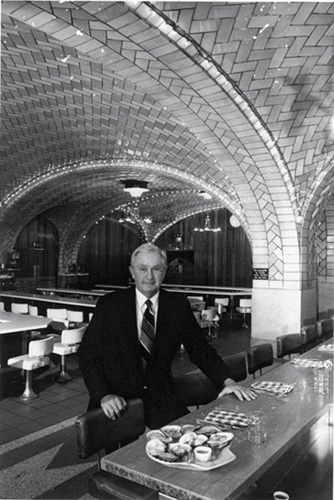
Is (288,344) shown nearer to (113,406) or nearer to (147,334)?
(147,334)

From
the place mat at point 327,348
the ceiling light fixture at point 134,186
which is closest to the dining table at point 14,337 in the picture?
the place mat at point 327,348

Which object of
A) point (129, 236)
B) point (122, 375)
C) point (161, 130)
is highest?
point (161, 130)

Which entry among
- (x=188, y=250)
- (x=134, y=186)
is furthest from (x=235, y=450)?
(x=188, y=250)

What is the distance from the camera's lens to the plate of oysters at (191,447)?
1.82 metres

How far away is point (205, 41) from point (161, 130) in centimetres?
369

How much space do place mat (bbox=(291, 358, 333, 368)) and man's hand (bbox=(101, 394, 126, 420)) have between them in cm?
186

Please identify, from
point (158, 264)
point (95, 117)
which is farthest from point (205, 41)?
point (95, 117)

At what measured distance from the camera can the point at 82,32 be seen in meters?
3.88

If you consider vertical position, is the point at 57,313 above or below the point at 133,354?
below

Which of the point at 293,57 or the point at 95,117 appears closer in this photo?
the point at 293,57

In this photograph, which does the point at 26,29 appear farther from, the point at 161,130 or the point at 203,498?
the point at 203,498

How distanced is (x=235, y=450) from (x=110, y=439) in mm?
749

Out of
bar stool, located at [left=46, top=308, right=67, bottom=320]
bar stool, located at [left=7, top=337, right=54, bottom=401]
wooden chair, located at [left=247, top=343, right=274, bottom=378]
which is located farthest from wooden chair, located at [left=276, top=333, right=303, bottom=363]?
bar stool, located at [left=46, top=308, right=67, bottom=320]

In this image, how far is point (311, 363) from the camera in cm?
374
